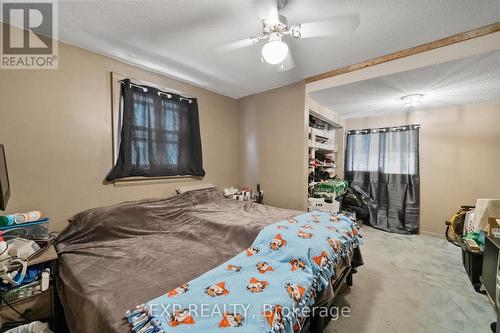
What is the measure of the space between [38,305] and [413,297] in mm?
3184

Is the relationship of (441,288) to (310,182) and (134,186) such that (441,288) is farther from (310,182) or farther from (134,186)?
(134,186)

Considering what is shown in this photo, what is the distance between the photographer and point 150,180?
2.64 m

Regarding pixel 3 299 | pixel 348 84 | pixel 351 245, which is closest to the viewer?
pixel 3 299

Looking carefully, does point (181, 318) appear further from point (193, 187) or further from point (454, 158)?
point (454, 158)

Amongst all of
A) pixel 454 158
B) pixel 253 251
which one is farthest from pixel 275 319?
pixel 454 158

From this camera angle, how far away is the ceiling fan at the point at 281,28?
1.49 m

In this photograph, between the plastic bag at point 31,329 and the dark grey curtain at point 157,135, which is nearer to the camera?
the plastic bag at point 31,329

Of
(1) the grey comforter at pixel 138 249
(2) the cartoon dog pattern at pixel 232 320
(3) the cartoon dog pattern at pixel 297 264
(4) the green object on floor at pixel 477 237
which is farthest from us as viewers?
(4) the green object on floor at pixel 477 237

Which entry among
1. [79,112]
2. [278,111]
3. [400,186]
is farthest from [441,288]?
[79,112]

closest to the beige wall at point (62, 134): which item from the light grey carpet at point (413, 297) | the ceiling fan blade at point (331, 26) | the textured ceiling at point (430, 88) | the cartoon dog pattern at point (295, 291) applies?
the ceiling fan blade at point (331, 26)

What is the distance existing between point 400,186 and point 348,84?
2521mm

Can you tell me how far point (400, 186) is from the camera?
3855 mm

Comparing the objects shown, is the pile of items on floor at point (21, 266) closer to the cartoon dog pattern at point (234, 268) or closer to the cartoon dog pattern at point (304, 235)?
the cartoon dog pattern at point (234, 268)

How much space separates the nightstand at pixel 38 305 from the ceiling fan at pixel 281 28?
2272mm
